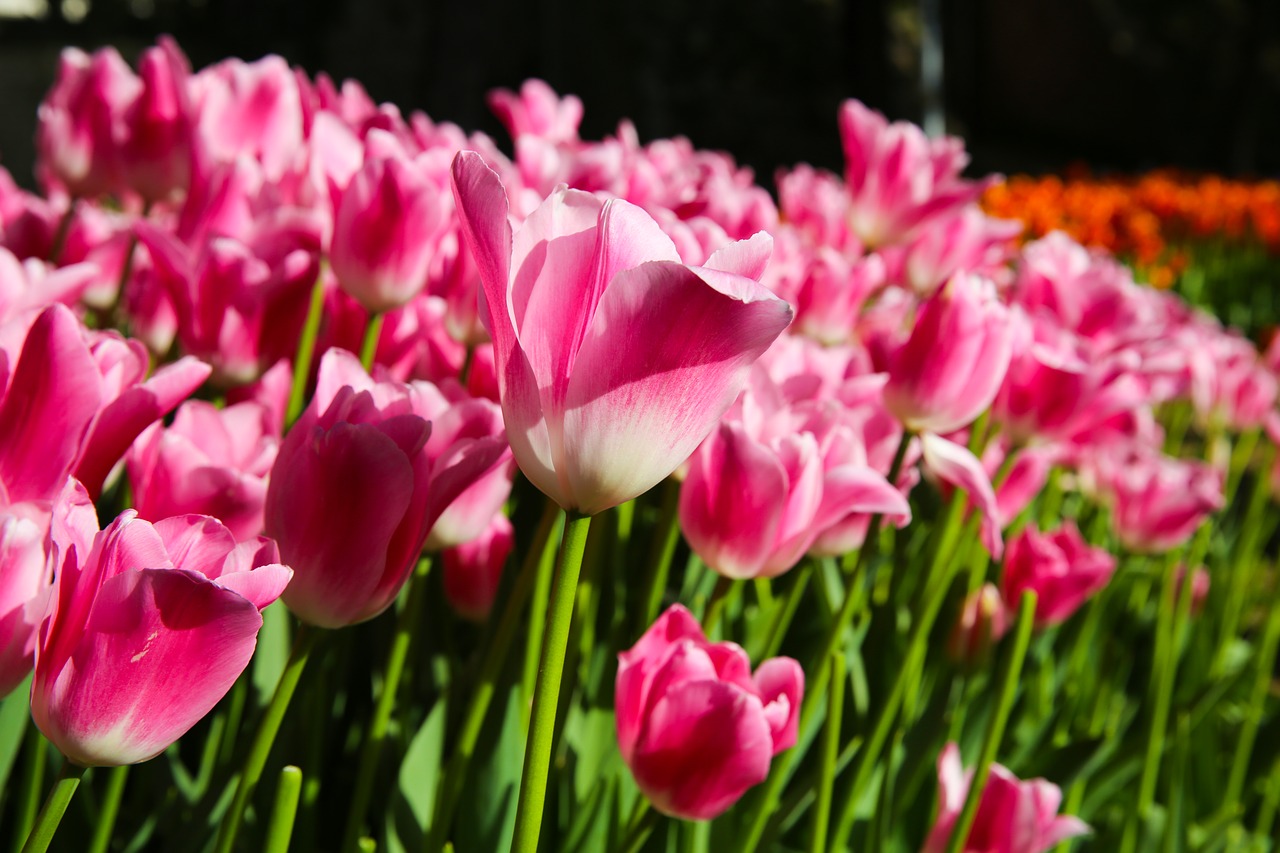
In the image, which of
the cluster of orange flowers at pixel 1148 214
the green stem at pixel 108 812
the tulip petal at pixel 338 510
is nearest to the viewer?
the tulip petal at pixel 338 510

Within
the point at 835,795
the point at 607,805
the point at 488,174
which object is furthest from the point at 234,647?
the point at 835,795

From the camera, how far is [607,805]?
2.53ft

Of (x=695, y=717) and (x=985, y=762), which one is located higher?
(x=695, y=717)

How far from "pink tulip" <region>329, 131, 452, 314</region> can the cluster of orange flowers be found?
12.3ft

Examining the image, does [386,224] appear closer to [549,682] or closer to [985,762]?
[549,682]

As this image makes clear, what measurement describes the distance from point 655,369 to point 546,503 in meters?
0.37

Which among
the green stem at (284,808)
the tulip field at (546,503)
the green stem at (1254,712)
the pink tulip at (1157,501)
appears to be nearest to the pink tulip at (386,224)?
the tulip field at (546,503)

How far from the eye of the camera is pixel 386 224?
0.80 m

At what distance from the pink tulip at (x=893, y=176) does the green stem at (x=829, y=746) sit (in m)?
0.76

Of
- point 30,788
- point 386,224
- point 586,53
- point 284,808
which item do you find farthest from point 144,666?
point 586,53

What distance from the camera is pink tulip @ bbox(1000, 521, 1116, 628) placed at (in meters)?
1.12

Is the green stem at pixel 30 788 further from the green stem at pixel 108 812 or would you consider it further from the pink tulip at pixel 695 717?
the pink tulip at pixel 695 717

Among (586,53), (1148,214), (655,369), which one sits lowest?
(1148,214)

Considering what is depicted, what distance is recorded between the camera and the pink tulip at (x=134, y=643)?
1.38ft
